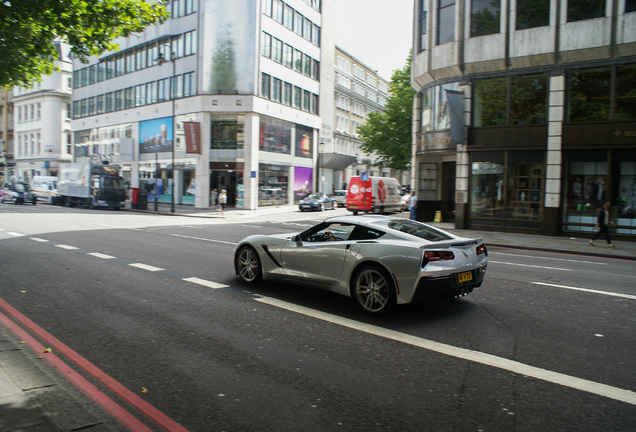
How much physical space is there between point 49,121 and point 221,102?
121 feet

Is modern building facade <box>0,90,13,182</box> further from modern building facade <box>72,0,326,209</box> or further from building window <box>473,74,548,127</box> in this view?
building window <box>473,74,548,127</box>

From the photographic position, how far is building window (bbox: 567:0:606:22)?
18.4 metres

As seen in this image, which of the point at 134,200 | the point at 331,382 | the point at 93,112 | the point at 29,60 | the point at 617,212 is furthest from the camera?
the point at 93,112

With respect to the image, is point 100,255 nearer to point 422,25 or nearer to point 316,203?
point 422,25

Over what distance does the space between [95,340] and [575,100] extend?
803 inches

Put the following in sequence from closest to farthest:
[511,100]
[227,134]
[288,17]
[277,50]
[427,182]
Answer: [511,100] < [427,182] < [227,134] < [277,50] < [288,17]

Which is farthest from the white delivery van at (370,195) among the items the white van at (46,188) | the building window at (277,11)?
the white van at (46,188)

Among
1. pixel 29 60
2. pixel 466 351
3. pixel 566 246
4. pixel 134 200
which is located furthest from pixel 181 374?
pixel 134 200

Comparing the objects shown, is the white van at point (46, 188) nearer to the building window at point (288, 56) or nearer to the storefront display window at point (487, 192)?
the building window at point (288, 56)

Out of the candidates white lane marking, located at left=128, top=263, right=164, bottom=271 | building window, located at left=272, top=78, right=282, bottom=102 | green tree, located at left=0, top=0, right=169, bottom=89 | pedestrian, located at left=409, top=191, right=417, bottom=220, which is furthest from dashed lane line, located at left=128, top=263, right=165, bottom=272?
building window, located at left=272, top=78, right=282, bottom=102

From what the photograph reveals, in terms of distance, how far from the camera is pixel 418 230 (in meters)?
6.84

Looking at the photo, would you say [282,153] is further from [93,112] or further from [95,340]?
[95,340]

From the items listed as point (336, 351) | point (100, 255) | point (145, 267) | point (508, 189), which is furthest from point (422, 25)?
point (336, 351)

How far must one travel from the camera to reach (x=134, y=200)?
116 ft
